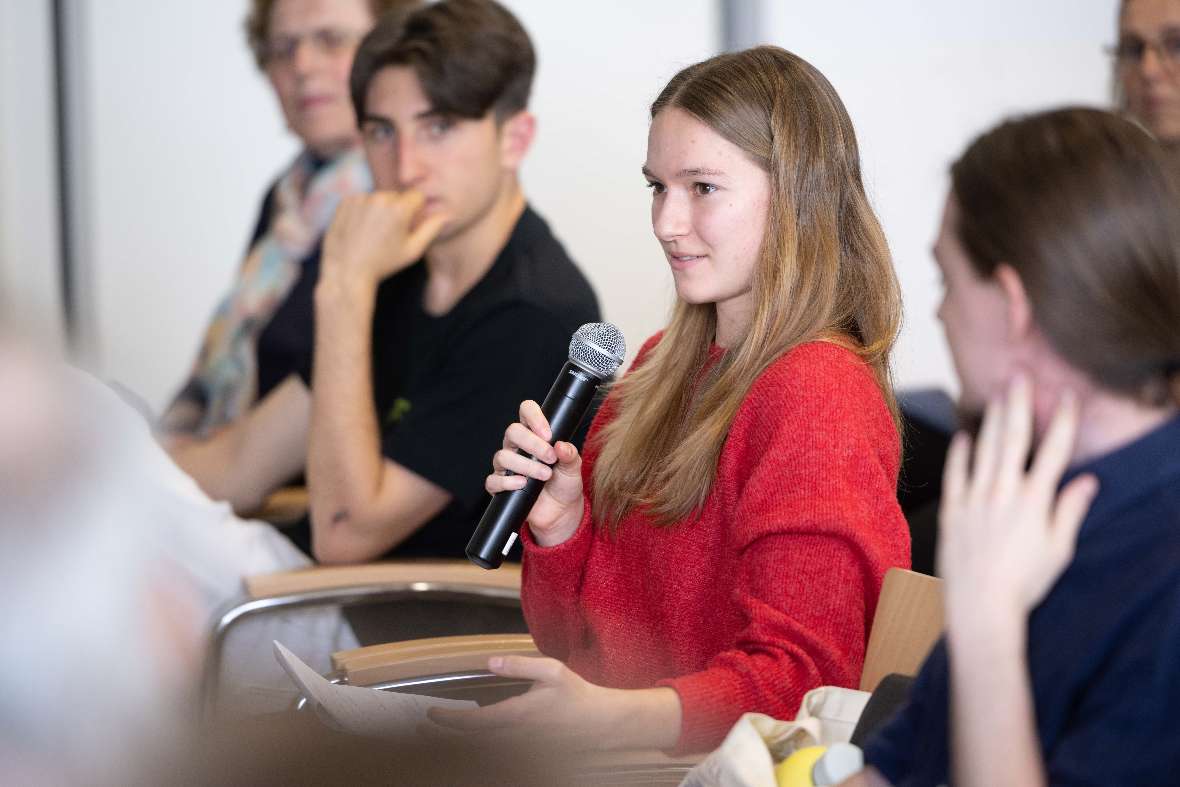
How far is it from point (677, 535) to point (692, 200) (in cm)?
36

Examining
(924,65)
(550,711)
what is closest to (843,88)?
(924,65)

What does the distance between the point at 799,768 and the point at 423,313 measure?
1.42 metres

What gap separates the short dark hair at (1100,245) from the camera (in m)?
0.88

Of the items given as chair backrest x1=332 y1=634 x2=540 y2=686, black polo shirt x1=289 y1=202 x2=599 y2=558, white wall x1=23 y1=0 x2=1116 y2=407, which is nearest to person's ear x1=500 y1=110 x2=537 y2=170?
black polo shirt x1=289 y1=202 x2=599 y2=558

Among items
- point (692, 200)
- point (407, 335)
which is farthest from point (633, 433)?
point (407, 335)

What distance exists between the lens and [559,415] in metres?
1.40

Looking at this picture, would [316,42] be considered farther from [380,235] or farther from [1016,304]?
[1016,304]

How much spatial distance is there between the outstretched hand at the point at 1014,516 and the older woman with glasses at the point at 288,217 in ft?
6.46

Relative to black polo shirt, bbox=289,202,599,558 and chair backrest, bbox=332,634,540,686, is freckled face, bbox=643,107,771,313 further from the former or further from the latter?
black polo shirt, bbox=289,202,599,558

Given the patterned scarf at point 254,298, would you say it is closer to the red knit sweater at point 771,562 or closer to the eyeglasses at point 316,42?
the eyeglasses at point 316,42

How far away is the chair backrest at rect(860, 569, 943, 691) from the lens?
4.02 feet

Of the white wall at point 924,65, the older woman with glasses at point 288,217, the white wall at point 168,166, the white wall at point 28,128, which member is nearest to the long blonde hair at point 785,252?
the older woman with glasses at point 288,217

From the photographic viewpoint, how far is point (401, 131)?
2.34 meters

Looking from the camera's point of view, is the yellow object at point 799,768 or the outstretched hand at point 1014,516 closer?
the outstretched hand at point 1014,516
